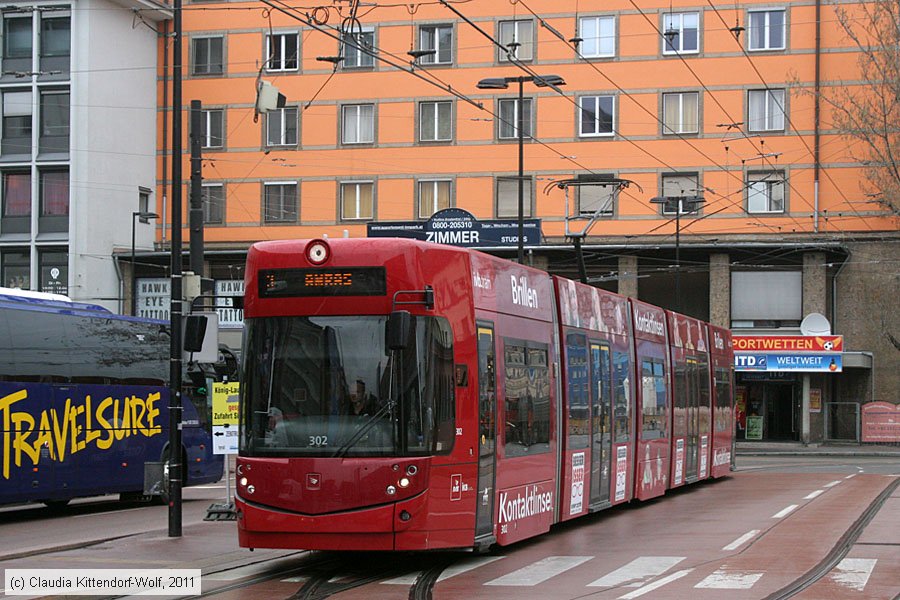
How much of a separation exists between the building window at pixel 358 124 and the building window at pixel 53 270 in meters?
11.5

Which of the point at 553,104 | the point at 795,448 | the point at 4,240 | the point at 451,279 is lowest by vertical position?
the point at 795,448

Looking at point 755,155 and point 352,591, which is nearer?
point 352,591

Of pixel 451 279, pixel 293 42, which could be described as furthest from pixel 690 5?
pixel 451 279

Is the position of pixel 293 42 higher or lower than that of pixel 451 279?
higher

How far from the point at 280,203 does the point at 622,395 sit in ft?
109

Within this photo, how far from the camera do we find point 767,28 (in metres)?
49.2

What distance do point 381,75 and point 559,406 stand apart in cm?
3585

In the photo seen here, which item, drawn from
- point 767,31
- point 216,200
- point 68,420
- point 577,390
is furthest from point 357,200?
point 577,390

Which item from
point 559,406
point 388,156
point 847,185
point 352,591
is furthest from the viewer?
point 388,156

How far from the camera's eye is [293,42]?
2055 inches

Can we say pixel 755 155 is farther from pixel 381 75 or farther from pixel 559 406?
pixel 559 406

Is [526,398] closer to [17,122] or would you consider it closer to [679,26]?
[679,26]

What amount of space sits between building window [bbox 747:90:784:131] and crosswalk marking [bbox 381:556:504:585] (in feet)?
121

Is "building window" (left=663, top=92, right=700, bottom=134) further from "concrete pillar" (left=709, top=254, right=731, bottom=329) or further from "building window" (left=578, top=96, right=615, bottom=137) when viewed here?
"concrete pillar" (left=709, top=254, right=731, bottom=329)
